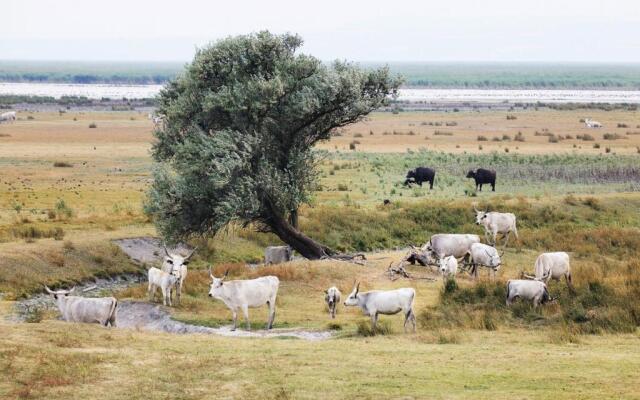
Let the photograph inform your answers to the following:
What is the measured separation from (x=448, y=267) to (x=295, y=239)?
707 cm

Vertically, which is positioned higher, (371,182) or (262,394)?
(262,394)

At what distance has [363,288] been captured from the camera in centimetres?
3319

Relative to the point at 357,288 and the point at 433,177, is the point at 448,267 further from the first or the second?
the point at 433,177

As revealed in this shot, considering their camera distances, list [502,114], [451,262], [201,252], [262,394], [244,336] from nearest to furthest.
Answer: [262,394], [244,336], [451,262], [201,252], [502,114]

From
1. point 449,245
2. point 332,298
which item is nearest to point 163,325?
point 332,298

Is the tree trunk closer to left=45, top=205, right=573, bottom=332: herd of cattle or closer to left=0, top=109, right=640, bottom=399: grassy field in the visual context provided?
left=45, top=205, right=573, bottom=332: herd of cattle

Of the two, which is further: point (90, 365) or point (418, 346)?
point (418, 346)

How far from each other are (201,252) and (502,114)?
103 metres

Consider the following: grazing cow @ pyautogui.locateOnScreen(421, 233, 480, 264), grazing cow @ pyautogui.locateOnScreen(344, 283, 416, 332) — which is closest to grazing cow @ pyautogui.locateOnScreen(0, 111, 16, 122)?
grazing cow @ pyautogui.locateOnScreen(421, 233, 480, 264)

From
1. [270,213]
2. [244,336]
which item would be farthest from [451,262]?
[244,336]

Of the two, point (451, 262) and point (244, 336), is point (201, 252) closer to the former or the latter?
point (451, 262)

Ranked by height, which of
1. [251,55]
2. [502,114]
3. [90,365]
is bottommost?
[502,114]

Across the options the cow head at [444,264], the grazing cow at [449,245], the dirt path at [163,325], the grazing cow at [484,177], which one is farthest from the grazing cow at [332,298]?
the grazing cow at [484,177]

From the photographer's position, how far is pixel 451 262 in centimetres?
3375
